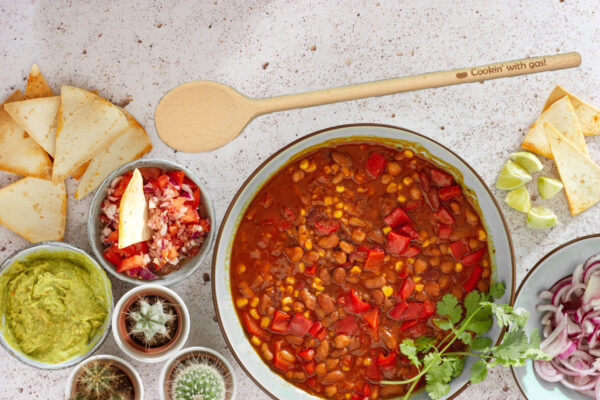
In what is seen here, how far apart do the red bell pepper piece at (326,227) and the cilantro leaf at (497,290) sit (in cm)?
100

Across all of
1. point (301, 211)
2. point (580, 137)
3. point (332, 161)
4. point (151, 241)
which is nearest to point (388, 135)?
point (332, 161)

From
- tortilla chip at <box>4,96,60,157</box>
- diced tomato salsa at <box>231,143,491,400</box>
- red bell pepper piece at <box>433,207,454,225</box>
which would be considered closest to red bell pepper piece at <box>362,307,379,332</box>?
diced tomato salsa at <box>231,143,491,400</box>

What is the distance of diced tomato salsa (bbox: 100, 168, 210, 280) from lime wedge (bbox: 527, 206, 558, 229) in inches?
81.1

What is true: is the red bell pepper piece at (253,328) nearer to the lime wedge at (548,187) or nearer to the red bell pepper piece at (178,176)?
the red bell pepper piece at (178,176)

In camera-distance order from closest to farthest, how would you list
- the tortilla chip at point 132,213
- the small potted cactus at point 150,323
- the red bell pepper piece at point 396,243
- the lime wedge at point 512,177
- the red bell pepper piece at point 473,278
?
the tortilla chip at point 132,213 → the small potted cactus at point 150,323 → the red bell pepper piece at point 396,243 → the red bell pepper piece at point 473,278 → the lime wedge at point 512,177

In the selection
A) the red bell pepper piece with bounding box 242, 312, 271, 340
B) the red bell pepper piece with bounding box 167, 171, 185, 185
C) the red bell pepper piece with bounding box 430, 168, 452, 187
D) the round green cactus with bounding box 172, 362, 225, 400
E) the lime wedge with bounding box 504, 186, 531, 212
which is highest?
the red bell pepper piece with bounding box 430, 168, 452, 187

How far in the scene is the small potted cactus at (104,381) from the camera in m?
2.95

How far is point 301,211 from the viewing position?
3084mm

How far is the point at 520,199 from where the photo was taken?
3287 mm

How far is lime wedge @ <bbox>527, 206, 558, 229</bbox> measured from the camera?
10.7 feet

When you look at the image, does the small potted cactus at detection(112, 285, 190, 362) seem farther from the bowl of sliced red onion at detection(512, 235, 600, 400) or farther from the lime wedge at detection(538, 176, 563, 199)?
the lime wedge at detection(538, 176, 563, 199)

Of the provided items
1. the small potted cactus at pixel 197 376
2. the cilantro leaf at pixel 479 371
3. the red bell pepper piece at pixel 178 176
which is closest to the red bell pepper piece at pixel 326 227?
the red bell pepper piece at pixel 178 176

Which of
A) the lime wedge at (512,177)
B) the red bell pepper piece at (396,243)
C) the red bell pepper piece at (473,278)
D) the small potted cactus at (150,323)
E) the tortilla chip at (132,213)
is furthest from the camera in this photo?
the lime wedge at (512,177)

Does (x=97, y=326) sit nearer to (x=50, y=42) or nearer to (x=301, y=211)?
(x=301, y=211)
